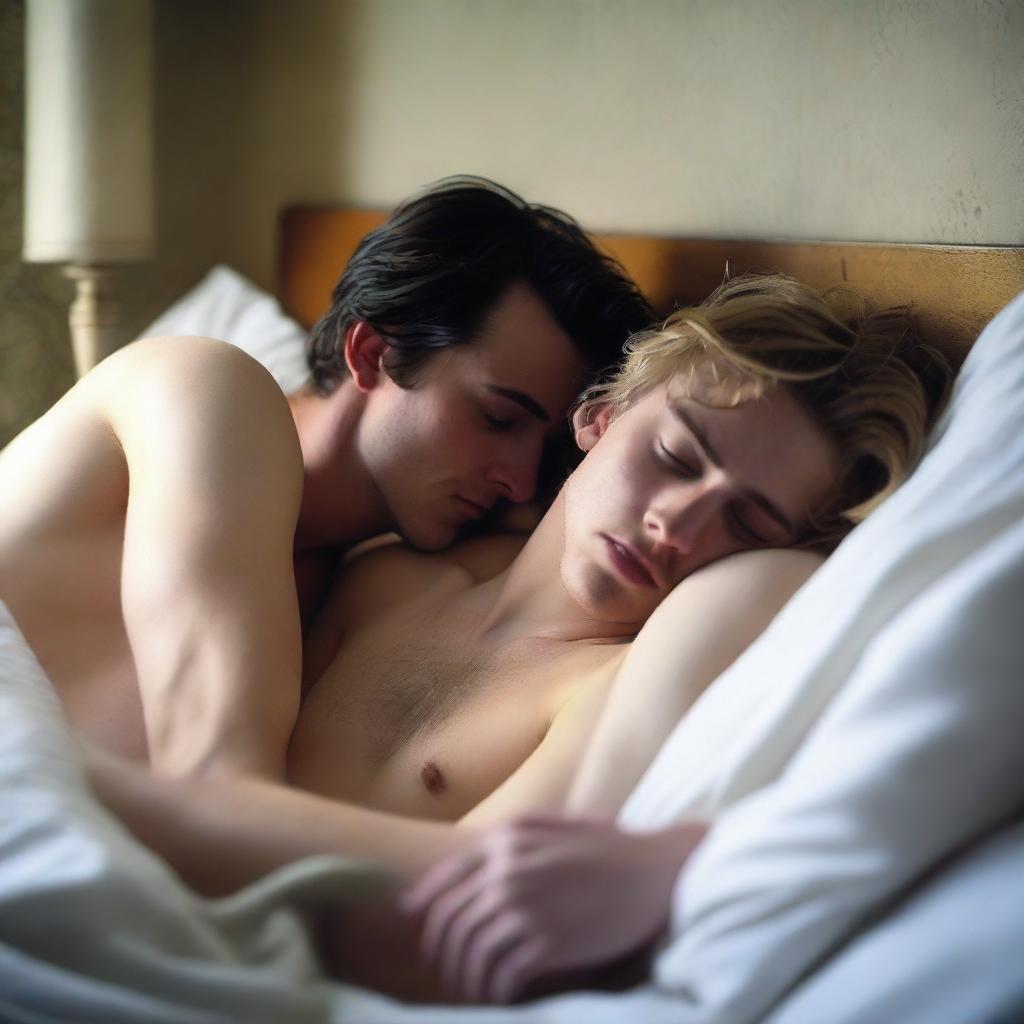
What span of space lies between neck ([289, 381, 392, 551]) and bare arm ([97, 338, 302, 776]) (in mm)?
183

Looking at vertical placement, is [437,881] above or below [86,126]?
below

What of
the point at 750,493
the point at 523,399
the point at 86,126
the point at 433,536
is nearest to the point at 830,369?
the point at 750,493

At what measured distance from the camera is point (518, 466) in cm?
100

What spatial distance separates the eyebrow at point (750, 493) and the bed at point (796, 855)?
0.45 ft

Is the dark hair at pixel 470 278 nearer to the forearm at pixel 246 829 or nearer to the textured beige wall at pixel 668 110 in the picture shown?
the textured beige wall at pixel 668 110

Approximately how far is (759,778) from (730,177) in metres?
0.69

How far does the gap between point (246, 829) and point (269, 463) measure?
0.34 meters

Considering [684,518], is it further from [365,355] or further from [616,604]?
[365,355]

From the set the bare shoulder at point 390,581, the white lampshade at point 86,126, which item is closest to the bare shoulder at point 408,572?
the bare shoulder at point 390,581

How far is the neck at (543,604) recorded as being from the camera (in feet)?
2.68

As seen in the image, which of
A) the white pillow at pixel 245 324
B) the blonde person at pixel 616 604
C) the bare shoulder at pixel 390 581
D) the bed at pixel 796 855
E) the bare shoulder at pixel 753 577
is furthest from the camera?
the white pillow at pixel 245 324

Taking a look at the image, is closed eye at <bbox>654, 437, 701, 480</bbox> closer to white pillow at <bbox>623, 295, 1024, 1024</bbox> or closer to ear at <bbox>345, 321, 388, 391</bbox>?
white pillow at <bbox>623, 295, 1024, 1024</bbox>

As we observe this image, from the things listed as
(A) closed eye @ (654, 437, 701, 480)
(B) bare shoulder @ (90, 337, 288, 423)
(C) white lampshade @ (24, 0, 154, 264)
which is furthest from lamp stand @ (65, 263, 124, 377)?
(A) closed eye @ (654, 437, 701, 480)

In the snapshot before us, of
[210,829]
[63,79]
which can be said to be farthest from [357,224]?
[210,829]
